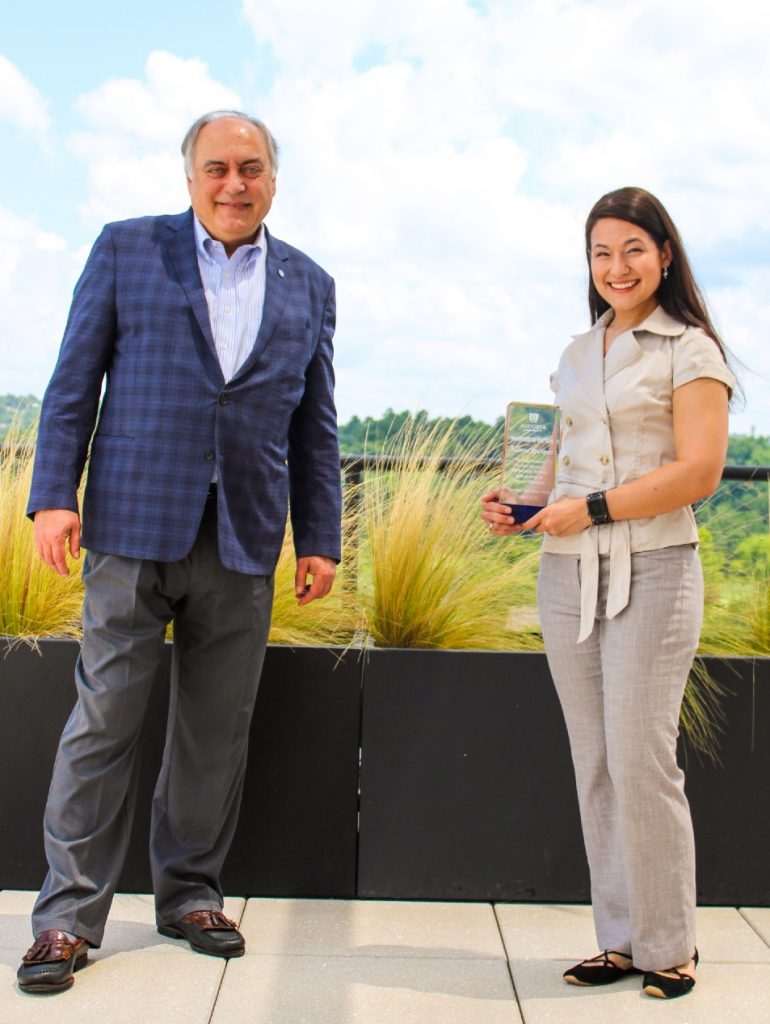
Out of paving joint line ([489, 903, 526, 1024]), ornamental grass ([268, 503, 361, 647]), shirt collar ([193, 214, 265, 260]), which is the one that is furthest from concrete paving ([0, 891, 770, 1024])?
shirt collar ([193, 214, 265, 260])

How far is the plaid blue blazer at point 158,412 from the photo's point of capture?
2.66 meters

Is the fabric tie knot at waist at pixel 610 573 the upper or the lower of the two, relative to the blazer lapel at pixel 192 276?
lower

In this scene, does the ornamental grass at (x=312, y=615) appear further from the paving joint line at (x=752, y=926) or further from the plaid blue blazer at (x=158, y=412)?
the paving joint line at (x=752, y=926)

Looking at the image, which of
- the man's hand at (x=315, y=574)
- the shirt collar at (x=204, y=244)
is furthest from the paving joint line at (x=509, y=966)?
the shirt collar at (x=204, y=244)

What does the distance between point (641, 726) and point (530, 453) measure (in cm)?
62

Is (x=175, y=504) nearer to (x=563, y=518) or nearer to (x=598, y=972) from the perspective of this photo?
(x=563, y=518)

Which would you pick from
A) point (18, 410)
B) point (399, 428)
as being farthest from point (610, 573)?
point (18, 410)

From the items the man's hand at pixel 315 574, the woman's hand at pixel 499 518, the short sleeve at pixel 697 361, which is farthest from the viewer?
the man's hand at pixel 315 574

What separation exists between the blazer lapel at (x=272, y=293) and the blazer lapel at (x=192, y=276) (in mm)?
74

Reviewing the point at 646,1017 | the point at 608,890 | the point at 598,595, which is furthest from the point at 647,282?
the point at 646,1017

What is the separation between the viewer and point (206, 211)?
278 centimetres

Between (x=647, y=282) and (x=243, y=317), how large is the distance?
3.02 feet

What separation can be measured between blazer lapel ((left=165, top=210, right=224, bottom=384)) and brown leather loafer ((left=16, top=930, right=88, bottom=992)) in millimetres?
1281

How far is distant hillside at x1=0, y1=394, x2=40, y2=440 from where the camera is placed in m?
4.16
